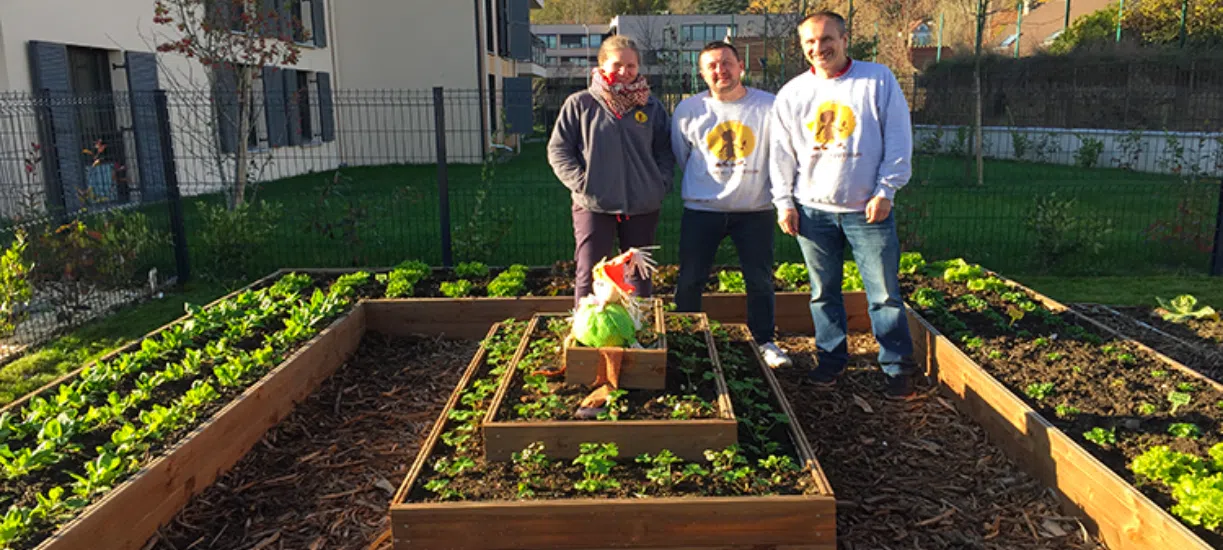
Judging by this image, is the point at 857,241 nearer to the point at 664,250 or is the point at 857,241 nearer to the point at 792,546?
the point at 792,546

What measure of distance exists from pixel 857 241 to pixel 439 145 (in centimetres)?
407

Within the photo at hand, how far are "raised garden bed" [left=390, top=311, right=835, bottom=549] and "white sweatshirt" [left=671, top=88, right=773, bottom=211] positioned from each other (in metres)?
1.72

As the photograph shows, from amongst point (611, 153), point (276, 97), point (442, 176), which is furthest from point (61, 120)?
point (611, 153)

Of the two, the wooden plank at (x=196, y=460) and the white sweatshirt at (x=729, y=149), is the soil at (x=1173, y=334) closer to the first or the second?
the white sweatshirt at (x=729, y=149)

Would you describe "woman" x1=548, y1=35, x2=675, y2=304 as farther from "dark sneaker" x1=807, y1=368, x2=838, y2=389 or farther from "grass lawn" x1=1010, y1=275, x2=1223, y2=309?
"grass lawn" x1=1010, y1=275, x2=1223, y2=309

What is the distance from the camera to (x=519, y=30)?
25859 mm

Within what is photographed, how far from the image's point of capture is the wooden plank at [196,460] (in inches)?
111

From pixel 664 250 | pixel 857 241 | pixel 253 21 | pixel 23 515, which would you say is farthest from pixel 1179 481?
pixel 253 21

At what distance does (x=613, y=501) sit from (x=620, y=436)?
17.8 inches

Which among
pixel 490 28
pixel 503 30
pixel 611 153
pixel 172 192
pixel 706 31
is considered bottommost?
pixel 172 192

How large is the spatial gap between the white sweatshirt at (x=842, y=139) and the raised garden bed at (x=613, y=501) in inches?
60.1

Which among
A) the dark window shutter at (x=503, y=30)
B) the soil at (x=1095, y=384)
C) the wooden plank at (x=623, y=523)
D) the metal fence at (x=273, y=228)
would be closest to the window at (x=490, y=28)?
the dark window shutter at (x=503, y=30)

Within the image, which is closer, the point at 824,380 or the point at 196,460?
the point at 196,460

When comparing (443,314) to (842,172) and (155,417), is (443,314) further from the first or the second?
(842,172)
